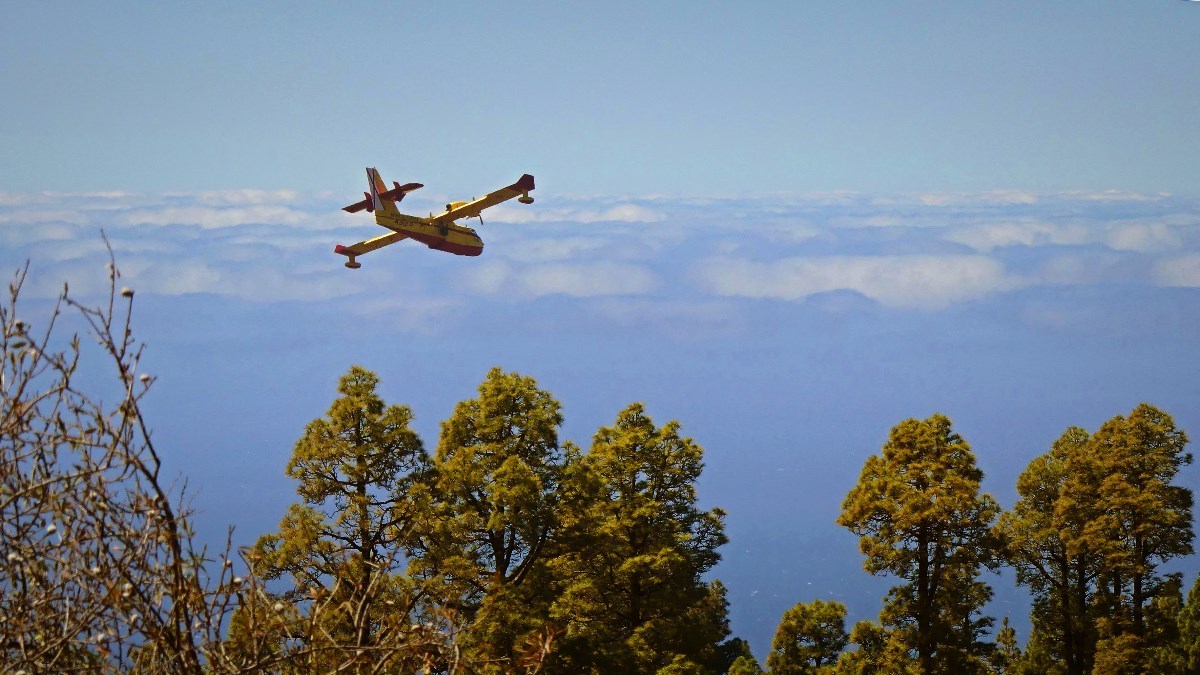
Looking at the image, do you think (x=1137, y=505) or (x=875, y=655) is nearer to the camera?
(x=875, y=655)

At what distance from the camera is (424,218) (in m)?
34.1

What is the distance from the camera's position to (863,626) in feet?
91.1

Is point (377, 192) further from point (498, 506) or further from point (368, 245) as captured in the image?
point (498, 506)

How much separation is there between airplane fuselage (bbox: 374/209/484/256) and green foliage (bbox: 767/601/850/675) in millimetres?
13148

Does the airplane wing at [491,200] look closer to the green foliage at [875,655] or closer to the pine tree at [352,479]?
the pine tree at [352,479]

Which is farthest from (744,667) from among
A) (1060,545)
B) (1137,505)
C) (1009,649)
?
(1009,649)

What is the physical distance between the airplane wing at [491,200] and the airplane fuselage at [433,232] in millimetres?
281

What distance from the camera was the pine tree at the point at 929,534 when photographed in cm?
2706

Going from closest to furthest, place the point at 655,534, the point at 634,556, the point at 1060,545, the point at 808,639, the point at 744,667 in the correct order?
the point at 634,556
the point at 655,534
the point at 744,667
the point at 808,639
the point at 1060,545

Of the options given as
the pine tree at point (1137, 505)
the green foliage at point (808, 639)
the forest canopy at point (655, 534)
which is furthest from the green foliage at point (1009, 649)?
the green foliage at point (808, 639)

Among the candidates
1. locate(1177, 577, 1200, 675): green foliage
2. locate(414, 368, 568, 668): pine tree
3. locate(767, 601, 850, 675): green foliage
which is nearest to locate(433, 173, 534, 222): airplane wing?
locate(414, 368, 568, 668): pine tree

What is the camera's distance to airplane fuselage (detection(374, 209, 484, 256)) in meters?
33.8

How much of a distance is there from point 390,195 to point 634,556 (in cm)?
1317

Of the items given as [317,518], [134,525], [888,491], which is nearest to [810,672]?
[888,491]
